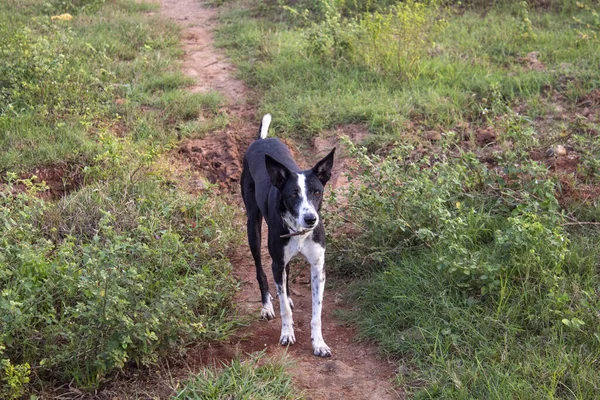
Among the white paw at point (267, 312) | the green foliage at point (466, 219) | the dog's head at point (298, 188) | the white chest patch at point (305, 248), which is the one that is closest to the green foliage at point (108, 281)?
the white paw at point (267, 312)

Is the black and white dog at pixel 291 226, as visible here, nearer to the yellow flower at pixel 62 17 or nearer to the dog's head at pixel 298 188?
the dog's head at pixel 298 188

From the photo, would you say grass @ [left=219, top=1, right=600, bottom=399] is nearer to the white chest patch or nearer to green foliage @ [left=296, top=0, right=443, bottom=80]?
green foliage @ [left=296, top=0, right=443, bottom=80]

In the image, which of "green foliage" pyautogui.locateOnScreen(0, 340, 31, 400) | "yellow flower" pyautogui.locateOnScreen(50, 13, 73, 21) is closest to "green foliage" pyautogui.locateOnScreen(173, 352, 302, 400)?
"green foliage" pyautogui.locateOnScreen(0, 340, 31, 400)

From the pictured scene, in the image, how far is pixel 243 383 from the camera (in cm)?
383

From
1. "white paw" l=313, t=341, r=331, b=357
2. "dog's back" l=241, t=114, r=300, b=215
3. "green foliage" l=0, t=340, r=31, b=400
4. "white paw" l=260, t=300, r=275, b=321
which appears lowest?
"white paw" l=260, t=300, r=275, b=321

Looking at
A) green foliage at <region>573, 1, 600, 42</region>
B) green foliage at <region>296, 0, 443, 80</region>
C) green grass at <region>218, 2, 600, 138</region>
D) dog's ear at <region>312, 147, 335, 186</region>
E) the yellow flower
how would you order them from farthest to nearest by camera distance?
the yellow flower < green foliage at <region>573, 1, 600, 42</region> < green foliage at <region>296, 0, 443, 80</region> < green grass at <region>218, 2, 600, 138</region> < dog's ear at <region>312, 147, 335, 186</region>

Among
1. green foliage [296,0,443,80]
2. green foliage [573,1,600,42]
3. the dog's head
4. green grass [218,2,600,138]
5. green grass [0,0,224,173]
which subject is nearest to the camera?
the dog's head

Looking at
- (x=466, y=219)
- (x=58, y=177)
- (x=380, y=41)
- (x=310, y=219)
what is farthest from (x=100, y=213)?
(x=380, y=41)

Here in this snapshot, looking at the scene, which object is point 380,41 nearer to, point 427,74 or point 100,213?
point 427,74

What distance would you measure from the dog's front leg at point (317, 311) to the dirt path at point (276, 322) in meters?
0.06

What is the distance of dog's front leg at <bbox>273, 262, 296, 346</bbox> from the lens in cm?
445

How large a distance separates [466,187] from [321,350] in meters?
1.89

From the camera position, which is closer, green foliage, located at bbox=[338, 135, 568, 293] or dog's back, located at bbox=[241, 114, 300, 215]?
green foliage, located at bbox=[338, 135, 568, 293]

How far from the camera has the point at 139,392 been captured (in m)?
3.82
